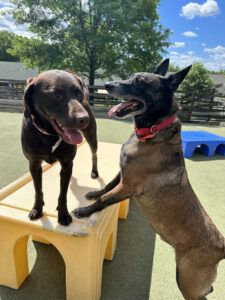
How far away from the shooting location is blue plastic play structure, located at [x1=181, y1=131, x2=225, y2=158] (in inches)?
218

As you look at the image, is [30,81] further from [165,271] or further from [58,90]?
[165,271]

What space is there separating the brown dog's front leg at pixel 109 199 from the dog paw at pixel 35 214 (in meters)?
0.31

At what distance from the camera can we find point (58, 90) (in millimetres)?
1332

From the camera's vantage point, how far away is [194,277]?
1557 mm

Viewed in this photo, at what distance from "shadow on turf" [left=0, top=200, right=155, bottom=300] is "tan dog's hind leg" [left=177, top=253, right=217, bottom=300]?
21.3 inches

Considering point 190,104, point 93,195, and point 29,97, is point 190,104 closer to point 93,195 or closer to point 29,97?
point 93,195

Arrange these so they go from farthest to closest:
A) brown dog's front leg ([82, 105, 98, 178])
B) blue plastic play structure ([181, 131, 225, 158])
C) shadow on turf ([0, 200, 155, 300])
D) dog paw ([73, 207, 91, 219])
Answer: blue plastic play structure ([181, 131, 225, 158])
brown dog's front leg ([82, 105, 98, 178])
shadow on turf ([0, 200, 155, 300])
dog paw ([73, 207, 91, 219])

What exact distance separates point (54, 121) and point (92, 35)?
13651 mm

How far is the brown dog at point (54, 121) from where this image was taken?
1.32 m

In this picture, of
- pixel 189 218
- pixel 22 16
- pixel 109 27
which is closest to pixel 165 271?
pixel 189 218

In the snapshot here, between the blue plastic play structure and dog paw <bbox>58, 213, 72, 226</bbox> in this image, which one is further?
the blue plastic play structure

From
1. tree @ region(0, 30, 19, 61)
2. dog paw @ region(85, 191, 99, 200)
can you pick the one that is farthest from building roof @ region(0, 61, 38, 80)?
dog paw @ region(85, 191, 99, 200)

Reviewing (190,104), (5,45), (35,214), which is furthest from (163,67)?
(5,45)

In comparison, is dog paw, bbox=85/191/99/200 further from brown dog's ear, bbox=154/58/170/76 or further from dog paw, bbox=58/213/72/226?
brown dog's ear, bbox=154/58/170/76
